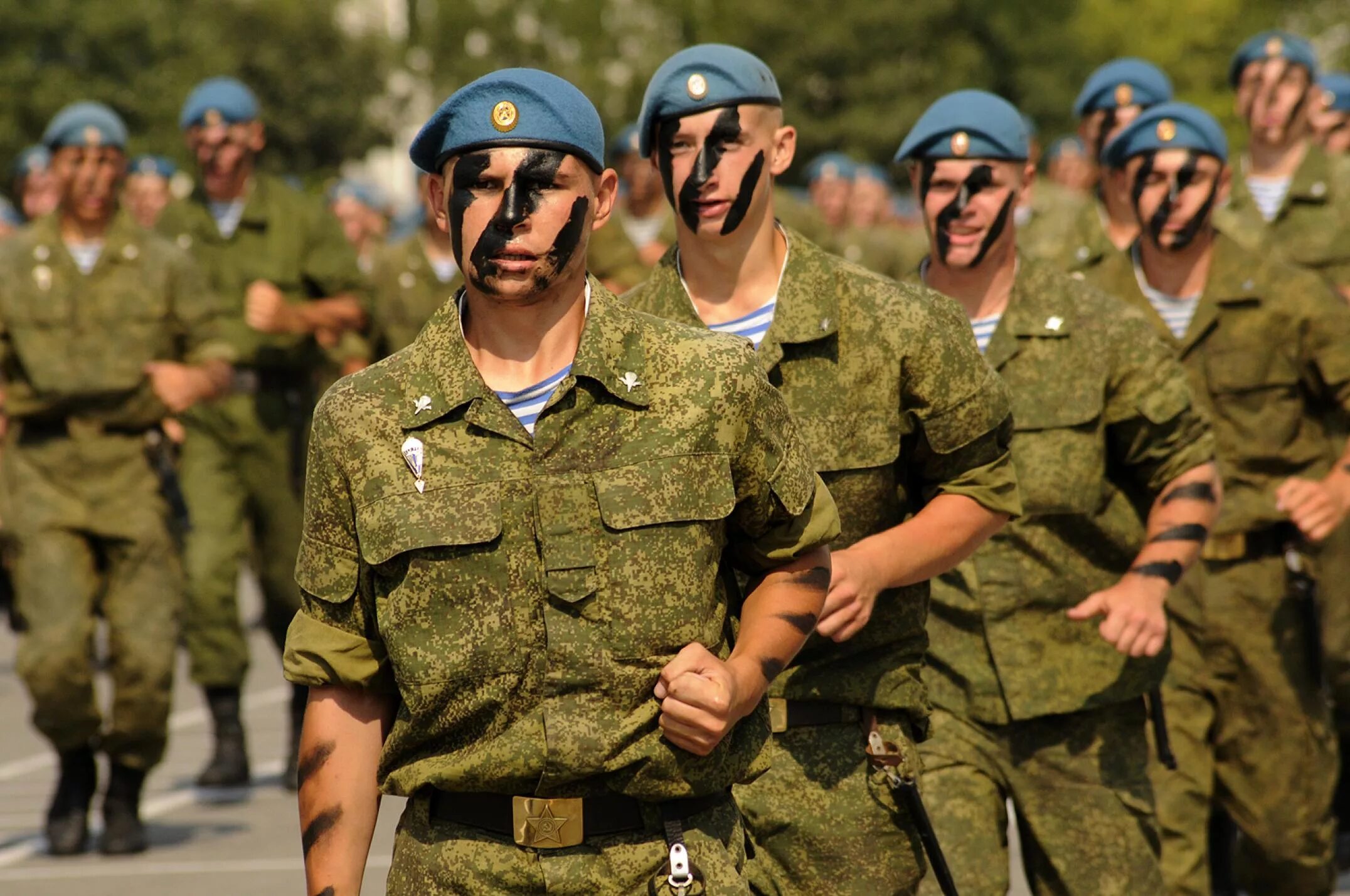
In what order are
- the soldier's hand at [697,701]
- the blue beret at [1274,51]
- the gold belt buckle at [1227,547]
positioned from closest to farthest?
the soldier's hand at [697,701] < the gold belt buckle at [1227,547] < the blue beret at [1274,51]

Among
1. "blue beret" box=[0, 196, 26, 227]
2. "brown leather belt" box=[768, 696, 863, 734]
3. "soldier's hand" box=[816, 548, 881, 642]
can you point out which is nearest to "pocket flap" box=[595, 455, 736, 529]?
"soldier's hand" box=[816, 548, 881, 642]

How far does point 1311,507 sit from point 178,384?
4384 millimetres

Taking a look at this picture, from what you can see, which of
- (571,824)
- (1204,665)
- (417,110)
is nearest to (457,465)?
(571,824)

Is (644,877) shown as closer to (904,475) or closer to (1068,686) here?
(904,475)

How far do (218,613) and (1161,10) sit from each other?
159 feet

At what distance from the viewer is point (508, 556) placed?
4.02 metres

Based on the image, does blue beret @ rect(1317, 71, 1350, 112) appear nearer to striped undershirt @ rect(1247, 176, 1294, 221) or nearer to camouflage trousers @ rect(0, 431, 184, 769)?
striped undershirt @ rect(1247, 176, 1294, 221)

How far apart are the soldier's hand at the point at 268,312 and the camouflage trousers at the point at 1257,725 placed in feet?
15.3

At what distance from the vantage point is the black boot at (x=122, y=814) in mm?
9578

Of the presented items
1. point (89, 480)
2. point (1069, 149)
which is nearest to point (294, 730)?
point (89, 480)

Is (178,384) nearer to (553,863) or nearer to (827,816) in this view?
(827,816)

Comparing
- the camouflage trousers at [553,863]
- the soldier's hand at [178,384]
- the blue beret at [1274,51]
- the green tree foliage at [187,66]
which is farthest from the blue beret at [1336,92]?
the green tree foliage at [187,66]

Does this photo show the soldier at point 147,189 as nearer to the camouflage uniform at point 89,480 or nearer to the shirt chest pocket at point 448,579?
the camouflage uniform at point 89,480

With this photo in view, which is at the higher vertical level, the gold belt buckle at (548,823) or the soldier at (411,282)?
the soldier at (411,282)
